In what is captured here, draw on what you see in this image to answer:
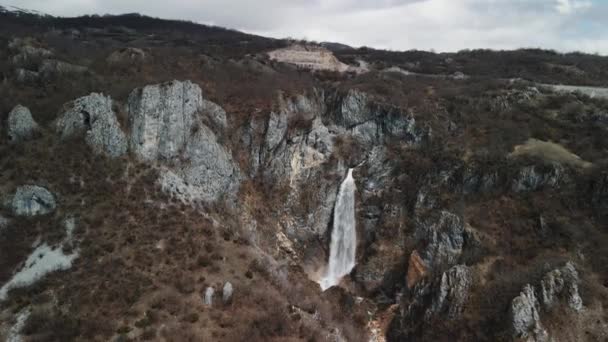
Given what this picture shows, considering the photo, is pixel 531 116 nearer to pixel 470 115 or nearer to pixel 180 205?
pixel 470 115

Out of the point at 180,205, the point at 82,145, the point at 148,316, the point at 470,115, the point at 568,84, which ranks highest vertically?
the point at 568,84

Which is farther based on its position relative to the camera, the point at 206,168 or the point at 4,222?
the point at 206,168

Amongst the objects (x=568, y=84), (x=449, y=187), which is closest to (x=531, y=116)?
(x=449, y=187)

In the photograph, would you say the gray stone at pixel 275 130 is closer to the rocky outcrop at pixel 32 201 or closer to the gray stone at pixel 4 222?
the rocky outcrop at pixel 32 201

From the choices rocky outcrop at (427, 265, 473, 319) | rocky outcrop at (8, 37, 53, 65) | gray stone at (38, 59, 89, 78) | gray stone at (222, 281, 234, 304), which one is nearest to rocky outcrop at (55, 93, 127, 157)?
gray stone at (38, 59, 89, 78)

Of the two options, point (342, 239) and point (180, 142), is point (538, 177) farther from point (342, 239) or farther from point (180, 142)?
point (180, 142)

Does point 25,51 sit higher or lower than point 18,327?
higher

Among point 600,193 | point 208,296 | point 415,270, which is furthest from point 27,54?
point 600,193

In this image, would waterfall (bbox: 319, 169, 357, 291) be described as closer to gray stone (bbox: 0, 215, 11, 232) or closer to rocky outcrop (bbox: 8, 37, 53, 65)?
gray stone (bbox: 0, 215, 11, 232)
